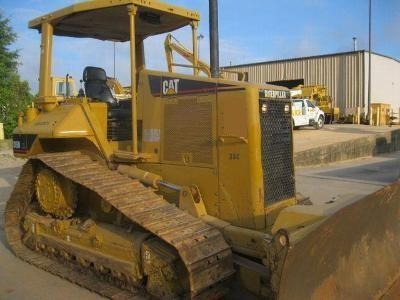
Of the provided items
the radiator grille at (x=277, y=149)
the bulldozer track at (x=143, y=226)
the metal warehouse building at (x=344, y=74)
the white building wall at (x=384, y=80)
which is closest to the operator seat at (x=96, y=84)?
the bulldozer track at (x=143, y=226)

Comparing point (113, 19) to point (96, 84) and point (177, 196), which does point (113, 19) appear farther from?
point (177, 196)

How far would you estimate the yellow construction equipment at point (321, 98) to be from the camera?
122 feet

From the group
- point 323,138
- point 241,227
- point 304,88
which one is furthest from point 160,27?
point 304,88

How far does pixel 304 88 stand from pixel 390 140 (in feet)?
40.8

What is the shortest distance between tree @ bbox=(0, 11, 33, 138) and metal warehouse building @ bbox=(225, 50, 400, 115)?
17.1m

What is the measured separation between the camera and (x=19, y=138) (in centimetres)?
653

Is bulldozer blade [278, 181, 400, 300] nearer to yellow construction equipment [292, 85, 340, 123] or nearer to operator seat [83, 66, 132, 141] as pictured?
operator seat [83, 66, 132, 141]

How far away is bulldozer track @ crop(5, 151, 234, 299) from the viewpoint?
165 inches

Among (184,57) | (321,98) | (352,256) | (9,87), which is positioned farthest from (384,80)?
(352,256)

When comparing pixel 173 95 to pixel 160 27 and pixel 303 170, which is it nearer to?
pixel 160 27

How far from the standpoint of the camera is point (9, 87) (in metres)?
34.2

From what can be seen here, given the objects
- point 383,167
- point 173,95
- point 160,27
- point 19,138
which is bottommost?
point 383,167

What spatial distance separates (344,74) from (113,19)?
38378 mm

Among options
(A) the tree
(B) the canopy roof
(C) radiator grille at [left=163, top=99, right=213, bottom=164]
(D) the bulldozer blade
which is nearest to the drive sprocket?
(C) radiator grille at [left=163, top=99, right=213, bottom=164]
